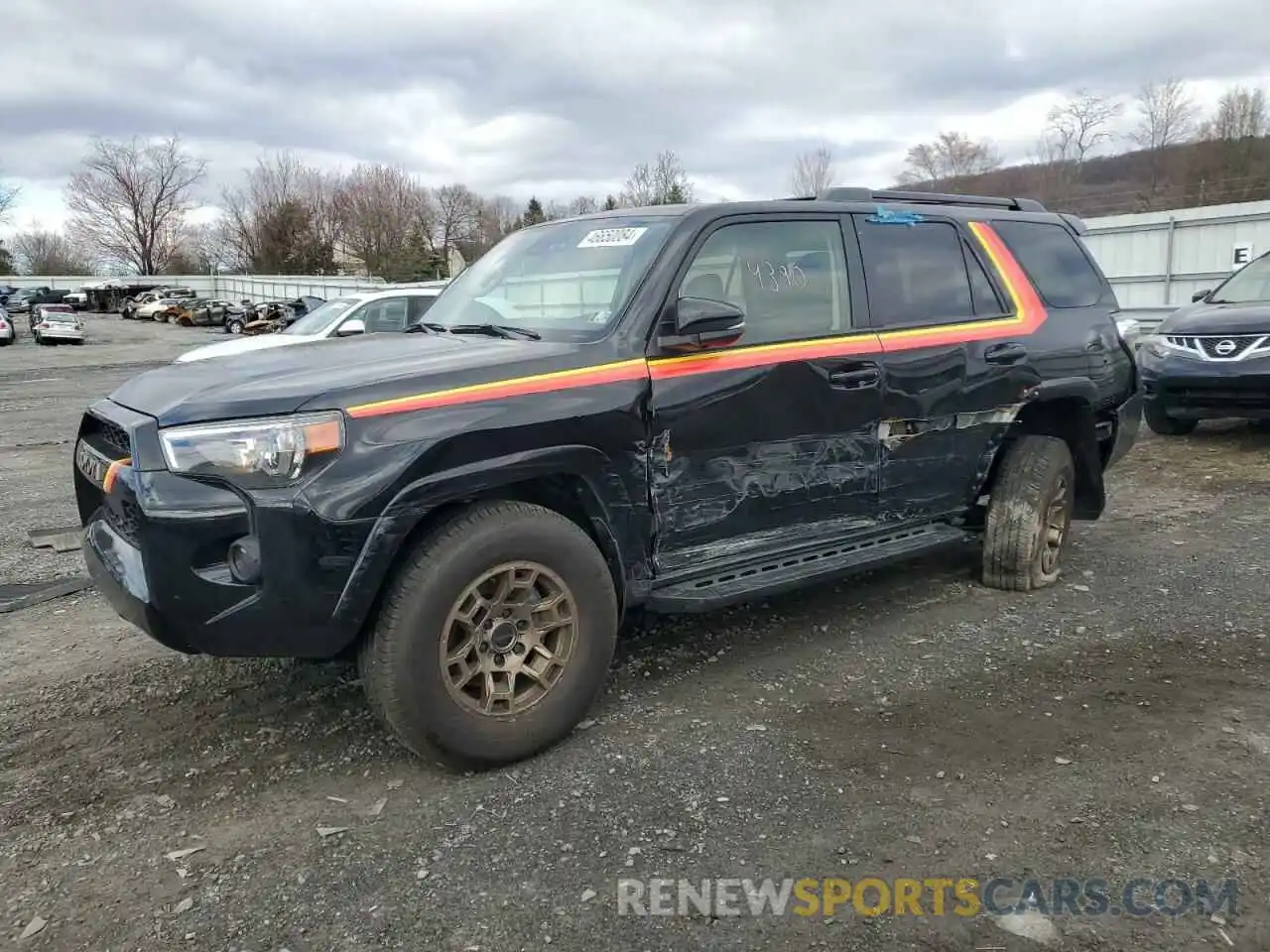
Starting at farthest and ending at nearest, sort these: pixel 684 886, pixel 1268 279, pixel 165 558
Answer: pixel 1268 279
pixel 165 558
pixel 684 886

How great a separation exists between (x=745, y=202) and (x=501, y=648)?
2079 millimetres

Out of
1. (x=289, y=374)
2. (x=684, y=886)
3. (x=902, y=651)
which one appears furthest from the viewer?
(x=902, y=651)

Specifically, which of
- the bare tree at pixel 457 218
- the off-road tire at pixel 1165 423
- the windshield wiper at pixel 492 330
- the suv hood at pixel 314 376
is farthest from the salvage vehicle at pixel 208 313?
the suv hood at pixel 314 376

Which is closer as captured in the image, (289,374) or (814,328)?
(289,374)

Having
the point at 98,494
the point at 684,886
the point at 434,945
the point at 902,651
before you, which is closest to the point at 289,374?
the point at 98,494

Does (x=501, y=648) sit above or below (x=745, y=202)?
below

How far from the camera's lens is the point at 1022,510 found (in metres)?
4.77

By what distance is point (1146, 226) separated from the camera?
1686 cm

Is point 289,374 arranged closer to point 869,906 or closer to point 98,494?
point 98,494

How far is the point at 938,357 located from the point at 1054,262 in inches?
50.7

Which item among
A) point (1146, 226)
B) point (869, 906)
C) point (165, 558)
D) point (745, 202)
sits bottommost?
point (869, 906)

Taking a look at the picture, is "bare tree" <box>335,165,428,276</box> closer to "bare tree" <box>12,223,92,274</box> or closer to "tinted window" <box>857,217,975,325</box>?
"bare tree" <box>12,223,92,274</box>

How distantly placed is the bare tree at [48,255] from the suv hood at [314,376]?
9666 centimetres

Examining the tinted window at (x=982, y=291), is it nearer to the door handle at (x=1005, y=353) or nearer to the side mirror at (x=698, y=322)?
the door handle at (x=1005, y=353)
